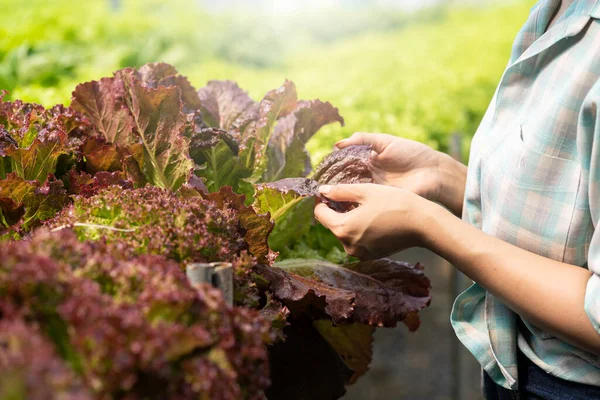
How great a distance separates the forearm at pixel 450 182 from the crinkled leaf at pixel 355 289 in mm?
250

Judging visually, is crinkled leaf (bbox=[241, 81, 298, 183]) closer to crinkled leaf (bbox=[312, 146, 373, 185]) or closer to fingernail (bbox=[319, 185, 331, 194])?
crinkled leaf (bbox=[312, 146, 373, 185])

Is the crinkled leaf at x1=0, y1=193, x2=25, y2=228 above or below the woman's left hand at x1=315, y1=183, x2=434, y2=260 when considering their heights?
above

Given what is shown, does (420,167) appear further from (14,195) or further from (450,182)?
(14,195)

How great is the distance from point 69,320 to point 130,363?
11cm

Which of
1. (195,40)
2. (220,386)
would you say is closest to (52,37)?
(195,40)

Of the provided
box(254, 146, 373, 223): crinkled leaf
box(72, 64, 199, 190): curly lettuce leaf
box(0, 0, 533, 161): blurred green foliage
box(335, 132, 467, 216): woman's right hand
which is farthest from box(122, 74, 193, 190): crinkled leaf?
box(0, 0, 533, 161): blurred green foliage

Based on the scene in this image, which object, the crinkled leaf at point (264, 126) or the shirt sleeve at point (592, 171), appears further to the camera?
the crinkled leaf at point (264, 126)

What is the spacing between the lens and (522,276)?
4.86 ft

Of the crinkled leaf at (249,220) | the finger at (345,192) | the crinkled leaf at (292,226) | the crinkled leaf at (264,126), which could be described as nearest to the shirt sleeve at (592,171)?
the finger at (345,192)

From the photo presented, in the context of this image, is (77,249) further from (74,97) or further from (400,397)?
(400,397)

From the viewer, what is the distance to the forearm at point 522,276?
1.43 m

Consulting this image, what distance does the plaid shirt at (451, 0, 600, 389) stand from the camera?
1451 millimetres

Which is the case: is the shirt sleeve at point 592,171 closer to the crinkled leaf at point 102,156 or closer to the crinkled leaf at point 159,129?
the crinkled leaf at point 159,129

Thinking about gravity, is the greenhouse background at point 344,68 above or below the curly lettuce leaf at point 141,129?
below
